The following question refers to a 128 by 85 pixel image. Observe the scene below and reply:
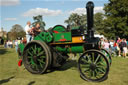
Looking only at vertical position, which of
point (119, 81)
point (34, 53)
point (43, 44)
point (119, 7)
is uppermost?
point (119, 7)

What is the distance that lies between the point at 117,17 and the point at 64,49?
2343 centimetres

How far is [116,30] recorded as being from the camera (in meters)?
26.5

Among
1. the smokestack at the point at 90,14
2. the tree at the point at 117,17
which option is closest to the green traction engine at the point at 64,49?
the smokestack at the point at 90,14

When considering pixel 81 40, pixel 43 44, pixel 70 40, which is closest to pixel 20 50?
pixel 43 44

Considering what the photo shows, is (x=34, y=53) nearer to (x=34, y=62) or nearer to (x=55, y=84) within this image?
(x=34, y=62)

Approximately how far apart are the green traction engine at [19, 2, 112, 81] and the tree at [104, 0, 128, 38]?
21.7m

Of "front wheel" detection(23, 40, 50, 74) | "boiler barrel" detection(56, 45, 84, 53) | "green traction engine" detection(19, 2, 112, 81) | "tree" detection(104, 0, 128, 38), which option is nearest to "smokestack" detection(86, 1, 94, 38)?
"green traction engine" detection(19, 2, 112, 81)

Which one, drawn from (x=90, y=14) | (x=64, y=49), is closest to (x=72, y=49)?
(x=64, y=49)

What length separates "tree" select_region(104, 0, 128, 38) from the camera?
2464cm

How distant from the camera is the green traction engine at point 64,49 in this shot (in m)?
4.42

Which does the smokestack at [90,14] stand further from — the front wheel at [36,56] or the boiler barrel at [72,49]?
the front wheel at [36,56]

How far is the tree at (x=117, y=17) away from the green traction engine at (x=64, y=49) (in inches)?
855

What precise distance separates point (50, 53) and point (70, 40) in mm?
876

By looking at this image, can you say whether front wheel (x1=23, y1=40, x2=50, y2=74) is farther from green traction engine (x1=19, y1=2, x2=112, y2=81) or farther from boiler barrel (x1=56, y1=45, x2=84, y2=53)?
boiler barrel (x1=56, y1=45, x2=84, y2=53)
